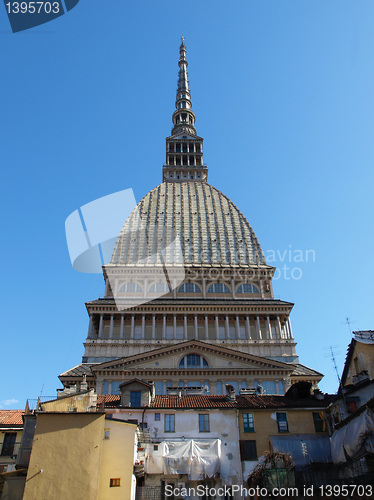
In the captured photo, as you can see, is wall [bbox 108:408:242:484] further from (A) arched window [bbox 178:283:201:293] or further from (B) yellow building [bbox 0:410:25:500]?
(A) arched window [bbox 178:283:201:293]

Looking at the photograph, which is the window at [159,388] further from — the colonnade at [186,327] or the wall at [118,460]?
the wall at [118,460]

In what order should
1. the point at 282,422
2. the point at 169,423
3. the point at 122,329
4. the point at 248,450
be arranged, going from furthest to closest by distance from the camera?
1. the point at 122,329
2. the point at 282,422
3. the point at 169,423
4. the point at 248,450

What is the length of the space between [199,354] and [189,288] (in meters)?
19.0

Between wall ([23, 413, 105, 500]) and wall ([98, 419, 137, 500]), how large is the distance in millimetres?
678

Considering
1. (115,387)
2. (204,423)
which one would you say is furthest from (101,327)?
(204,423)

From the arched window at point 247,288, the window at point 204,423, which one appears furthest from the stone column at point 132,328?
the window at point 204,423

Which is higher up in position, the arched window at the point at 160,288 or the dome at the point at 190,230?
the dome at the point at 190,230

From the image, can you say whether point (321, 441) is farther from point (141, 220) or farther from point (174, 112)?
point (174, 112)

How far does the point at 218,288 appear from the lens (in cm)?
7062

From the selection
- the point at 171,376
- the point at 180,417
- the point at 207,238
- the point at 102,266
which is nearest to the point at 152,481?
the point at 180,417

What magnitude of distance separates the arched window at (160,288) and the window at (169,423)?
122 ft

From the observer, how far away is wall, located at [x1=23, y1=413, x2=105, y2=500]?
26203 millimetres

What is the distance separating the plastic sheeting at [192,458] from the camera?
29.7 meters

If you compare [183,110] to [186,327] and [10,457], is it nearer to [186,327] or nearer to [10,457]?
[186,327]
